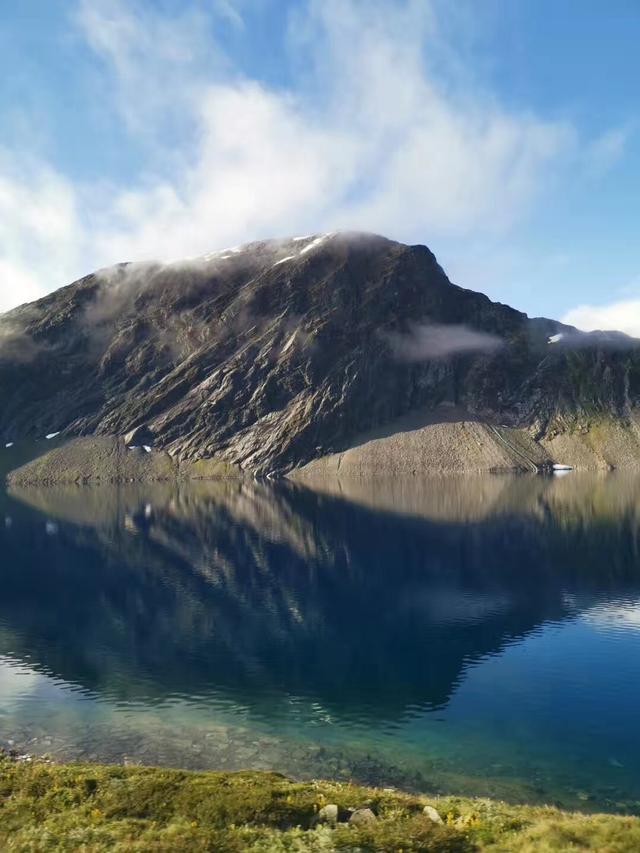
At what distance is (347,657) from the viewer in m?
61.0

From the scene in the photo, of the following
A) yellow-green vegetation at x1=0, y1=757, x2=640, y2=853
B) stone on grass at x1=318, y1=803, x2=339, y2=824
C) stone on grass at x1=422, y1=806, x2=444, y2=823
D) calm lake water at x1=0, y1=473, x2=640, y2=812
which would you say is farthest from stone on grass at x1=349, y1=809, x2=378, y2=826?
calm lake water at x1=0, y1=473, x2=640, y2=812

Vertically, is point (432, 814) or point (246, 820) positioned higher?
point (246, 820)

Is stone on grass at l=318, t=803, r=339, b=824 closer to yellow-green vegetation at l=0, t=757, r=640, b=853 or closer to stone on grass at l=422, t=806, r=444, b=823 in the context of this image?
yellow-green vegetation at l=0, t=757, r=640, b=853

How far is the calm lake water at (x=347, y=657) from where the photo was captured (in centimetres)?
4056

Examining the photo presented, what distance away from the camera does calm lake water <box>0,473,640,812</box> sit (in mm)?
A: 40562

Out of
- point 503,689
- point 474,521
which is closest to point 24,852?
point 503,689

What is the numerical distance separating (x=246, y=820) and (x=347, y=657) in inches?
1414

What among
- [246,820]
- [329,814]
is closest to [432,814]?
[329,814]

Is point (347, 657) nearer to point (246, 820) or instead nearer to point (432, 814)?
point (432, 814)

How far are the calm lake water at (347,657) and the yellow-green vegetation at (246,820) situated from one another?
344 inches

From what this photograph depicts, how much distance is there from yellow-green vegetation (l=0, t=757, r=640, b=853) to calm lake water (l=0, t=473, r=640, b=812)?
28.6ft

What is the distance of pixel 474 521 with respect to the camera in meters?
146

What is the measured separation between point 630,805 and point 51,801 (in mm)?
29416

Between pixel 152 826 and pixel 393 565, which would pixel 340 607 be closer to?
pixel 393 565
